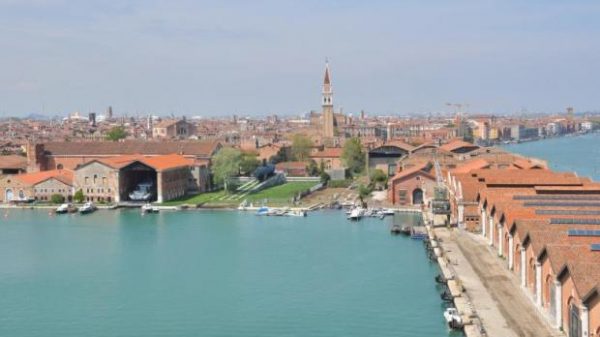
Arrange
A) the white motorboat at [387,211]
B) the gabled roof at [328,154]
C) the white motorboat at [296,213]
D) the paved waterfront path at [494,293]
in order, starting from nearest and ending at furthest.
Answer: the paved waterfront path at [494,293] < the white motorboat at [387,211] < the white motorboat at [296,213] < the gabled roof at [328,154]

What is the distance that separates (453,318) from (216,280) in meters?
4.03

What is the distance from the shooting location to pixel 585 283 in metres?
7.79

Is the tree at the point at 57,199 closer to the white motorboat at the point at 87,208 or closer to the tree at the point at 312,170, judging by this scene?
the white motorboat at the point at 87,208

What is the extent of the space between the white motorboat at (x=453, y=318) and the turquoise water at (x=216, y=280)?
0.39ft

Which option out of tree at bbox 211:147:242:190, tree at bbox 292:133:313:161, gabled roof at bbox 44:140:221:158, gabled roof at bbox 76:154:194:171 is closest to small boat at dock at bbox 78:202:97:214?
gabled roof at bbox 76:154:194:171

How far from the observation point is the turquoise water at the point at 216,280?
9617mm

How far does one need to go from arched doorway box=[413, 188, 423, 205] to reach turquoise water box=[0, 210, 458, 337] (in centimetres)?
228

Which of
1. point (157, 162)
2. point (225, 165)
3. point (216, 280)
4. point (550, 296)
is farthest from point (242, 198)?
point (550, 296)

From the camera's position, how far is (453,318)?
30.2ft

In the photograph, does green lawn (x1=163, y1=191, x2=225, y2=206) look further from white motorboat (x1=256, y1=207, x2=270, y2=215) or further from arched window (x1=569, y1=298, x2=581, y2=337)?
arched window (x1=569, y1=298, x2=581, y2=337)

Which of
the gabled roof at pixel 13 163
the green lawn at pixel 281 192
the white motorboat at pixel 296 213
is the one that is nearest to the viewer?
the white motorboat at pixel 296 213

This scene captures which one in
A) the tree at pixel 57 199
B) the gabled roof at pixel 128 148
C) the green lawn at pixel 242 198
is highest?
the gabled roof at pixel 128 148

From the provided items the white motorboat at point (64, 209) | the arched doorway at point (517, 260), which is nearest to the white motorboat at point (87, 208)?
the white motorboat at point (64, 209)

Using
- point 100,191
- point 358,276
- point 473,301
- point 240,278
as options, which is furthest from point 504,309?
Answer: point 100,191
